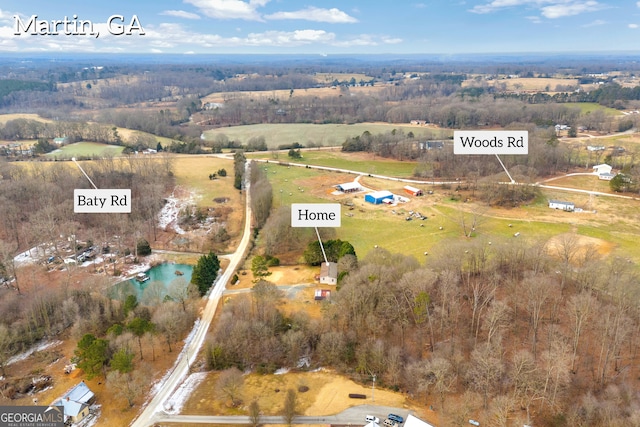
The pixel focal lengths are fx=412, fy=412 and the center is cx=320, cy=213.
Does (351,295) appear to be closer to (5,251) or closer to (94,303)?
(94,303)

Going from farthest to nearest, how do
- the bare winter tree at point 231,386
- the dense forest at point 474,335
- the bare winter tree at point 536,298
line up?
the bare winter tree at point 536,298
the bare winter tree at point 231,386
the dense forest at point 474,335

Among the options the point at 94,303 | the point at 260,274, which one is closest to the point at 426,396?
the point at 260,274

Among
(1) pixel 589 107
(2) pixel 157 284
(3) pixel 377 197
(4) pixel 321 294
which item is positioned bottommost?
(4) pixel 321 294

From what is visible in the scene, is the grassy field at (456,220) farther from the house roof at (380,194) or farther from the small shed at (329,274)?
the small shed at (329,274)

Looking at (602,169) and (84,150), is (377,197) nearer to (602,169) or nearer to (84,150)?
(602,169)

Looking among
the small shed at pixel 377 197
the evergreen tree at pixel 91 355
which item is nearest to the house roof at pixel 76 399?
the evergreen tree at pixel 91 355

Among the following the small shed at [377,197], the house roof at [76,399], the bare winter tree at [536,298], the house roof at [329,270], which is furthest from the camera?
the small shed at [377,197]

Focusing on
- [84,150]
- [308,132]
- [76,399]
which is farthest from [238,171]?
[76,399]
